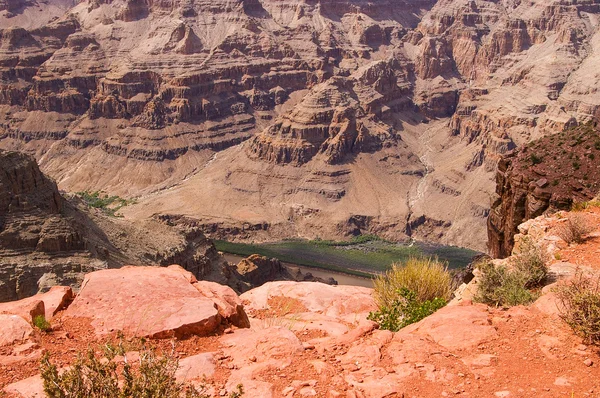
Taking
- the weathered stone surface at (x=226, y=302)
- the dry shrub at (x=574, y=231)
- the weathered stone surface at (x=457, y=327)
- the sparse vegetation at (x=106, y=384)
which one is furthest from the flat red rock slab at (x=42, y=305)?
the dry shrub at (x=574, y=231)

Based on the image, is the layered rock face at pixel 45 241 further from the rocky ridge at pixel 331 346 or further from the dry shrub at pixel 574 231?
the dry shrub at pixel 574 231

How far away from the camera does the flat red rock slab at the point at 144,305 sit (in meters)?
15.1

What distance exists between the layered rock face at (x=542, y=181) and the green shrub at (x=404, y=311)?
17168mm

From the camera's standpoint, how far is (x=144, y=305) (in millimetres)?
15938

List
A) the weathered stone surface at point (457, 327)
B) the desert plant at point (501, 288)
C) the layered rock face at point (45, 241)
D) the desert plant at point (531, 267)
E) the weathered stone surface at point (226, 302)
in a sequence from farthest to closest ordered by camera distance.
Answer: the layered rock face at point (45, 241) → the desert plant at point (531, 267) → the weathered stone surface at point (226, 302) → the desert plant at point (501, 288) → the weathered stone surface at point (457, 327)

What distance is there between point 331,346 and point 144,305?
526 centimetres

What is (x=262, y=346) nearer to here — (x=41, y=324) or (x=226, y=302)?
(x=226, y=302)

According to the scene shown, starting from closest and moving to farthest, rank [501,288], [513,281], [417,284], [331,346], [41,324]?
1. [331,346]
2. [41,324]
3. [501,288]
4. [513,281]
5. [417,284]

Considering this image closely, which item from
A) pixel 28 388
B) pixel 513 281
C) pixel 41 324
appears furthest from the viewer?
pixel 513 281

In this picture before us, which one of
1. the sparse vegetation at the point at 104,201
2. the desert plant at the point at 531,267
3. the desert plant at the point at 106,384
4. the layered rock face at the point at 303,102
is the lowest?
the sparse vegetation at the point at 104,201

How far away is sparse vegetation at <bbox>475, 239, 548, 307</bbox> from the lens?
52.6 feet

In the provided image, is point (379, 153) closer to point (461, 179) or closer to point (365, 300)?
point (461, 179)

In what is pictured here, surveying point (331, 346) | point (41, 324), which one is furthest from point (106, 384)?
point (331, 346)

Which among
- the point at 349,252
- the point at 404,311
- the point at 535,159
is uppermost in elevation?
the point at 404,311
